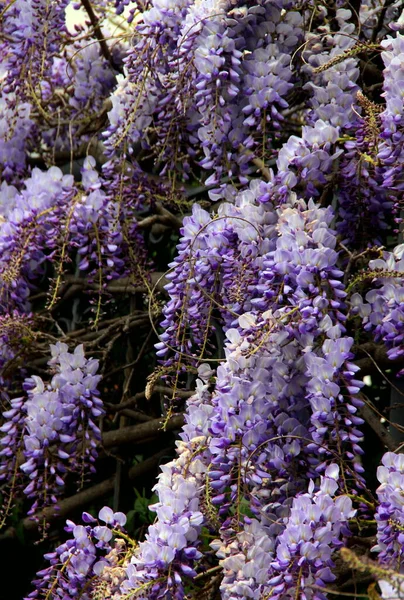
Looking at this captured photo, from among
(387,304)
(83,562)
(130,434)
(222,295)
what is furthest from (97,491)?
(387,304)

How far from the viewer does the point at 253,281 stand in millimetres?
1917

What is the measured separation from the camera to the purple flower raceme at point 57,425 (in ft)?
7.43

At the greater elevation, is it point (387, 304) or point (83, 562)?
point (387, 304)

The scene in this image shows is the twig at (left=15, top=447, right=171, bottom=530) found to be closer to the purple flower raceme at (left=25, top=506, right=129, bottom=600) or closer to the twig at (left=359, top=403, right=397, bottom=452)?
the purple flower raceme at (left=25, top=506, right=129, bottom=600)

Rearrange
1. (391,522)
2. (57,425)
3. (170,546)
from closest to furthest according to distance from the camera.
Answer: (391,522)
(170,546)
(57,425)

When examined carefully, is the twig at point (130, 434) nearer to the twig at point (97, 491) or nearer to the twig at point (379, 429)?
the twig at point (97, 491)

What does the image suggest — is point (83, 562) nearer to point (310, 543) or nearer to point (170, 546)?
point (170, 546)

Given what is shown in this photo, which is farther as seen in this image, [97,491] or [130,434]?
[97,491]

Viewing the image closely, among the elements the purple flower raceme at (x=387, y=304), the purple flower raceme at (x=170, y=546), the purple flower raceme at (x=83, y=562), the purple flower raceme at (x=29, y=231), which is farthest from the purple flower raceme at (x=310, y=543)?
the purple flower raceme at (x=29, y=231)

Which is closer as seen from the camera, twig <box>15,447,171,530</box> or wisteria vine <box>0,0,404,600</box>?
wisteria vine <box>0,0,404,600</box>

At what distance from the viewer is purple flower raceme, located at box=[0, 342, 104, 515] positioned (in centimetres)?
226

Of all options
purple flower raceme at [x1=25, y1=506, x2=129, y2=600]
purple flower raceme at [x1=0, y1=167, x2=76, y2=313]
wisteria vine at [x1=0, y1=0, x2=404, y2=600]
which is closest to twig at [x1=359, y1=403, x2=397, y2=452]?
wisteria vine at [x1=0, y1=0, x2=404, y2=600]

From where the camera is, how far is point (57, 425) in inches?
90.0

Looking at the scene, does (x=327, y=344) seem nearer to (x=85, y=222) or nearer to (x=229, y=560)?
(x=229, y=560)
